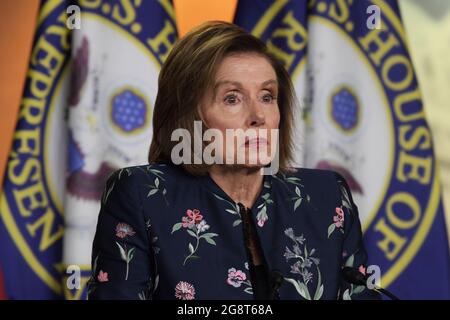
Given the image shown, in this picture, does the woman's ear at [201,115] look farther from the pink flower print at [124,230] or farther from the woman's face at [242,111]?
the pink flower print at [124,230]

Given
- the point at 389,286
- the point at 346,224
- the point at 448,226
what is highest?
the point at 346,224

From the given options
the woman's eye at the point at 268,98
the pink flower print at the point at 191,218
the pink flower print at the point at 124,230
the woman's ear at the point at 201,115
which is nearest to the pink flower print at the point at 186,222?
the pink flower print at the point at 191,218

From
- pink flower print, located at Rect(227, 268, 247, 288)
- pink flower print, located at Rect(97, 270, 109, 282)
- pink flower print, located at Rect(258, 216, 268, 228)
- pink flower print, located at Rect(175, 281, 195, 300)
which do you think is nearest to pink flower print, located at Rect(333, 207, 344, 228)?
pink flower print, located at Rect(258, 216, 268, 228)

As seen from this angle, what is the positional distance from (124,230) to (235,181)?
279 millimetres

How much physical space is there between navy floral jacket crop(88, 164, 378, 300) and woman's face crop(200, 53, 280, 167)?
0.10 metres

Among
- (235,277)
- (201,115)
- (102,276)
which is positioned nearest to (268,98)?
(201,115)

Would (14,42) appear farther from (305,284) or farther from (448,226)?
(448,226)

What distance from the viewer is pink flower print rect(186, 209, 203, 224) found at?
141 cm

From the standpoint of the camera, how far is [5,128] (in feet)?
7.93

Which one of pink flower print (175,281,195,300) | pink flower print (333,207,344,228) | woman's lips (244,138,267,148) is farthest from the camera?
pink flower print (333,207,344,228)

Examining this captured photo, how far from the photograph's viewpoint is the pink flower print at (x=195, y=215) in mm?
1406

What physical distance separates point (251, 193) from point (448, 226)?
145 cm

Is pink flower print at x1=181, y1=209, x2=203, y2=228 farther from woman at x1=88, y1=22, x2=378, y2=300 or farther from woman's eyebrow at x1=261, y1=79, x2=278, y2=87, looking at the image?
woman's eyebrow at x1=261, y1=79, x2=278, y2=87
